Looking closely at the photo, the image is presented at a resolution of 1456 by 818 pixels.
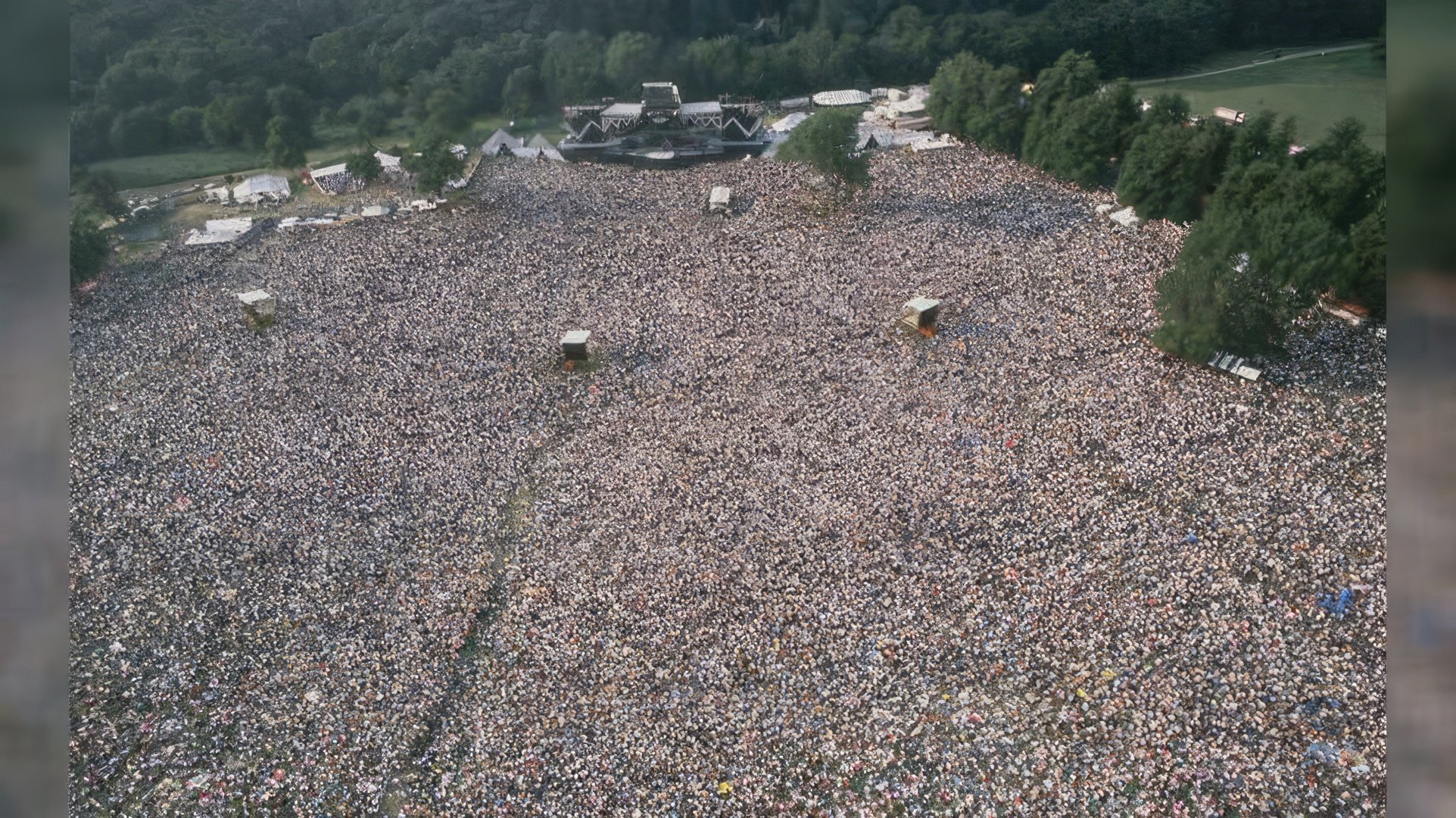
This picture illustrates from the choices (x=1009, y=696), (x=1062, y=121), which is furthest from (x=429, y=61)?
(x=1009, y=696)

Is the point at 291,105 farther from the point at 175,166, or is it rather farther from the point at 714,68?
the point at 714,68

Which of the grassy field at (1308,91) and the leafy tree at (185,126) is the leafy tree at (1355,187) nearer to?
the grassy field at (1308,91)

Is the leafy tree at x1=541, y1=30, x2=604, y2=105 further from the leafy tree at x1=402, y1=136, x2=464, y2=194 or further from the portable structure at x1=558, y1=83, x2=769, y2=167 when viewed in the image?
the leafy tree at x1=402, y1=136, x2=464, y2=194

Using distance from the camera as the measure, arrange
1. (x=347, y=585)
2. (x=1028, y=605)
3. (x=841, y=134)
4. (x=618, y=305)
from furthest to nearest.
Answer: (x=841, y=134) → (x=618, y=305) → (x=347, y=585) → (x=1028, y=605)

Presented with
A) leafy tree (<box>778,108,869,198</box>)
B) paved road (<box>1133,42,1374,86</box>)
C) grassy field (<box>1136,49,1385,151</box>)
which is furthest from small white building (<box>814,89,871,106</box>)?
paved road (<box>1133,42,1374,86</box>)
